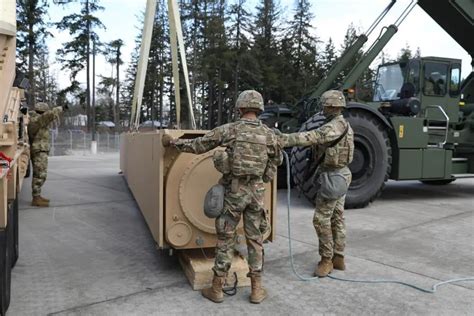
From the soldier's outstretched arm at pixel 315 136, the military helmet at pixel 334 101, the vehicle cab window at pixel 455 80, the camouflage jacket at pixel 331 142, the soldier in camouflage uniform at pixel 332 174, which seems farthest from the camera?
the vehicle cab window at pixel 455 80

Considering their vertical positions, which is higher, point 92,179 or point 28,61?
point 28,61

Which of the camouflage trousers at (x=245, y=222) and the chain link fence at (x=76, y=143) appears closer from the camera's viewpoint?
the camouflage trousers at (x=245, y=222)

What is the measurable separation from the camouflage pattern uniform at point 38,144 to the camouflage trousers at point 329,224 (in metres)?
5.22

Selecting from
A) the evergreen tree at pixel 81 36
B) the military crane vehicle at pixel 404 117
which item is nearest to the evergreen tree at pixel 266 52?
the evergreen tree at pixel 81 36

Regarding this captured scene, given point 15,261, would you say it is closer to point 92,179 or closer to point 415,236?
point 415,236

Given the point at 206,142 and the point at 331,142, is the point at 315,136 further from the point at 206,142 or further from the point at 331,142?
the point at 206,142

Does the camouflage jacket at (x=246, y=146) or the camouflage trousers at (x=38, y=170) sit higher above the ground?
the camouflage jacket at (x=246, y=146)

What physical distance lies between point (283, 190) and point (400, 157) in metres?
2.66

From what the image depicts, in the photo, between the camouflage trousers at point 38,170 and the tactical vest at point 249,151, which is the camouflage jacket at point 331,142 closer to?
the tactical vest at point 249,151

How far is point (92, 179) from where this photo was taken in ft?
39.1

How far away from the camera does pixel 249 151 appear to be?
368 centimetres

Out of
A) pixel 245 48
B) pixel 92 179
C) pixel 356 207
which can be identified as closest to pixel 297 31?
pixel 245 48

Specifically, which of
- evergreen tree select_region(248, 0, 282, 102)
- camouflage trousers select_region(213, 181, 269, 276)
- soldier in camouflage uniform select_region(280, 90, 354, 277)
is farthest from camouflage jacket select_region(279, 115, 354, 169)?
evergreen tree select_region(248, 0, 282, 102)

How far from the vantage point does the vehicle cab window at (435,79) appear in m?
8.88
